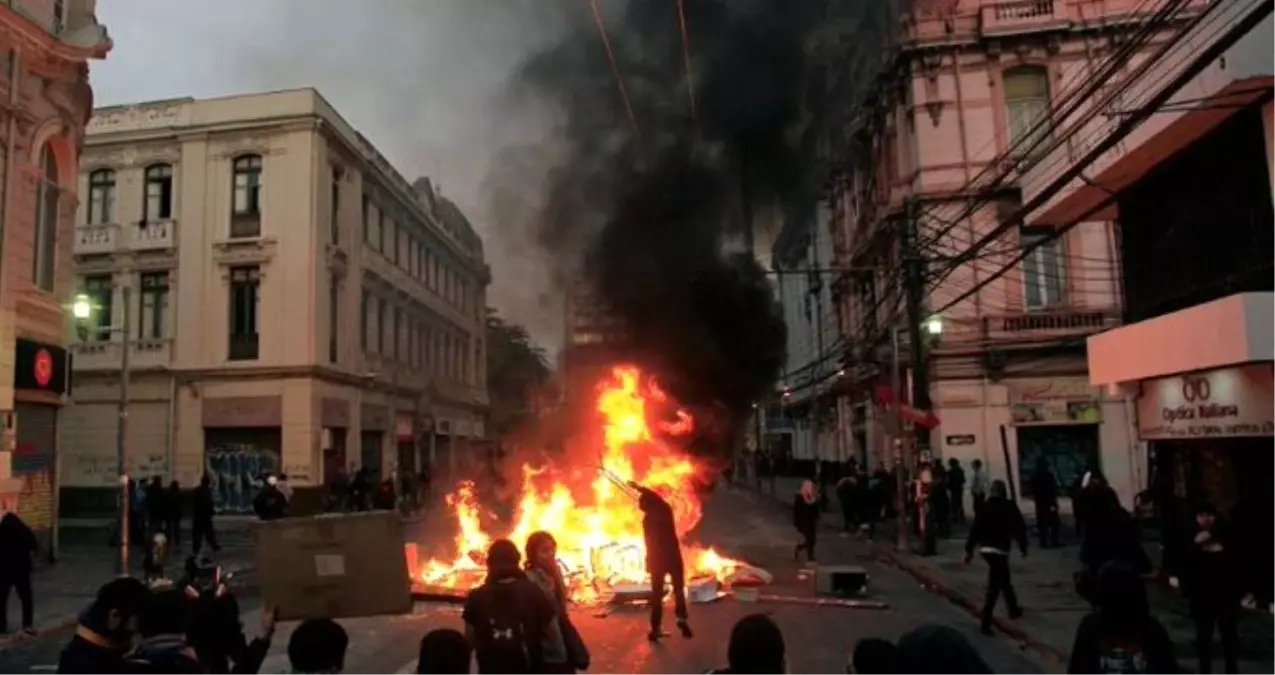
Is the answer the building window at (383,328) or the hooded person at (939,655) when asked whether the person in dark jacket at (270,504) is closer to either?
the building window at (383,328)

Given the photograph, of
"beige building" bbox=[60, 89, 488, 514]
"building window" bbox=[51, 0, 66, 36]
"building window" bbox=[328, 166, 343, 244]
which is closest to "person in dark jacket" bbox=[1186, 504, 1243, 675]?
"building window" bbox=[51, 0, 66, 36]

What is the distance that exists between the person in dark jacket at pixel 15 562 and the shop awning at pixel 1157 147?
1471 centimetres

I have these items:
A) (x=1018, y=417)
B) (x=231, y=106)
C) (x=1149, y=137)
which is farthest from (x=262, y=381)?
(x=1149, y=137)

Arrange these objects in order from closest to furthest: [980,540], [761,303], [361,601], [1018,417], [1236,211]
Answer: [361,601]
[980,540]
[1236,211]
[761,303]
[1018,417]

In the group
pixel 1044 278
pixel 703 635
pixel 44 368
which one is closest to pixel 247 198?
pixel 44 368

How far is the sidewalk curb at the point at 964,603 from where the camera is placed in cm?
982

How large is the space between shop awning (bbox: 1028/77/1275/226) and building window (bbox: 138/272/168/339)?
2426 centimetres

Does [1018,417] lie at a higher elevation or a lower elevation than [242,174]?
lower

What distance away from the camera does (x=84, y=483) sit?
28.2 metres

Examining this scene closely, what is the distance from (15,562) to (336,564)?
8313 millimetres

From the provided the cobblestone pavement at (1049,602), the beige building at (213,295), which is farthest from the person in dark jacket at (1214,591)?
the beige building at (213,295)

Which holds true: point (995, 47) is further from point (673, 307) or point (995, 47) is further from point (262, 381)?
point (262, 381)

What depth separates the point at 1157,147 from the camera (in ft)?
42.9

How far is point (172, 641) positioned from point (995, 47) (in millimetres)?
26576
